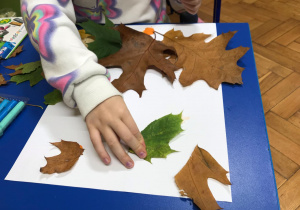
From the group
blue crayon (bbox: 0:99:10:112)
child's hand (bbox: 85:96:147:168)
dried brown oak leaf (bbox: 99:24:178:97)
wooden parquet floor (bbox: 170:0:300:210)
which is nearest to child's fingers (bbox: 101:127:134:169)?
child's hand (bbox: 85:96:147:168)

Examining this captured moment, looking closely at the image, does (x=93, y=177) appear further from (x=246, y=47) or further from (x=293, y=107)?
(x=293, y=107)

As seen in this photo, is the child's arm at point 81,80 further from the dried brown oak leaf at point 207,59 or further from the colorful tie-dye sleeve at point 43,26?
the dried brown oak leaf at point 207,59

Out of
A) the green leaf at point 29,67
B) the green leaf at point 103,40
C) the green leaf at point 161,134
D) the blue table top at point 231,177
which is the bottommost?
the blue table top at point 231,177

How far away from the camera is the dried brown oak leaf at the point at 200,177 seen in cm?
36

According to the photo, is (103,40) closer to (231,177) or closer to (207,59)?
(207,59)

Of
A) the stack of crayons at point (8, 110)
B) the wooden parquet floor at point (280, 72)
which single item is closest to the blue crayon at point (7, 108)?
the stack of crayons at point (8, 110)

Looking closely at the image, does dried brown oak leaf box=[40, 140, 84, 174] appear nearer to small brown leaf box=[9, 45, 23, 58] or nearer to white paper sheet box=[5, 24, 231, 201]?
white paper sheet box=[5, 24, 231, 201]

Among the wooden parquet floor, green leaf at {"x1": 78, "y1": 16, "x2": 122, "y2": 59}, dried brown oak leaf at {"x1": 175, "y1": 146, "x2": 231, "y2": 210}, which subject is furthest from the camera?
the wooden parquet floor

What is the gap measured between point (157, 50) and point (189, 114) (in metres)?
0.17

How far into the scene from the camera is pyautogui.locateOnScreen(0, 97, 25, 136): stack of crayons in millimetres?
499

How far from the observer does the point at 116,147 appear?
42cm

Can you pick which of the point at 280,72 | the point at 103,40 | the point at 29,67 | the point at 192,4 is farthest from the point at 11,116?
the point at 280,72

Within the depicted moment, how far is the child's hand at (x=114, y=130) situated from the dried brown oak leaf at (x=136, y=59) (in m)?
0.08

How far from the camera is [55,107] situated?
53 cm
